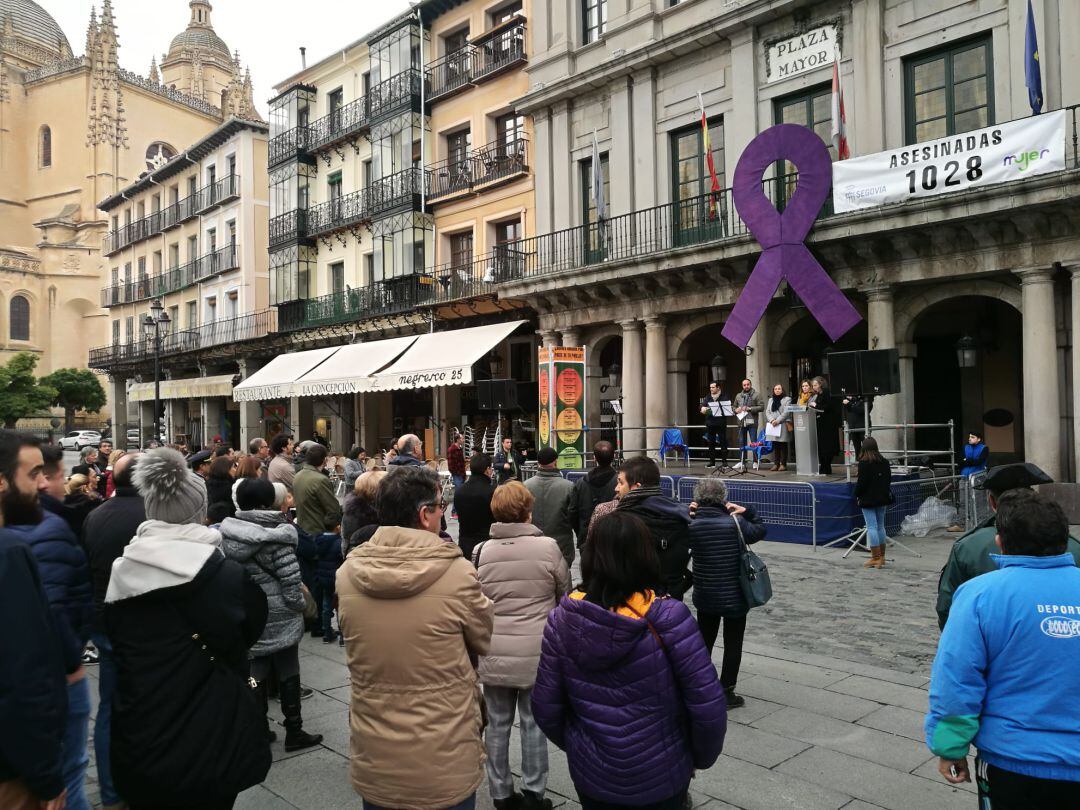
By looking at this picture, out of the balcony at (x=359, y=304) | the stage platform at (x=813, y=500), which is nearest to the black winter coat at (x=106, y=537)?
the stage platform at (x=813, y=500)

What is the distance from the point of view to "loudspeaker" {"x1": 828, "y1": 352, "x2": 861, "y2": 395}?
472 inches

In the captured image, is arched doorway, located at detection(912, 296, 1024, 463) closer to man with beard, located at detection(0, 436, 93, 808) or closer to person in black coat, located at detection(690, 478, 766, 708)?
person in black coat, located at detection(690, 478, 766, 708)

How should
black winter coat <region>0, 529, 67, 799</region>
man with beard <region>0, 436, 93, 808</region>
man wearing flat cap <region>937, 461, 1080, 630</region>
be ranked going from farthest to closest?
man wearing flat cap <region>937, 461, 1080, 630</region> < man with beard <region>0, 436, 93, 808</region> < black winter coat <region>0, 529, 67, 799</region>

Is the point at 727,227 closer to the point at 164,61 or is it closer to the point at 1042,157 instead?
the point at 1042,157

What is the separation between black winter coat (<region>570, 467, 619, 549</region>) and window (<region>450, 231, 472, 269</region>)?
1742 cm

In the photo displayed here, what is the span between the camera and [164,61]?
257 ft

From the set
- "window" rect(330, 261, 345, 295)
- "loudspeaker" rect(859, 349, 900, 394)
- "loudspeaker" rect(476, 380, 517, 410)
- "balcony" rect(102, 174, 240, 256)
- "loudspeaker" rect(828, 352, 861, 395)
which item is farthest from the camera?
"balcony" rect(102, 174, 240, 256)

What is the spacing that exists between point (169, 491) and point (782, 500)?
11.0 meters

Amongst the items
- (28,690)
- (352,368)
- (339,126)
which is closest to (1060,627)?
(28,690)

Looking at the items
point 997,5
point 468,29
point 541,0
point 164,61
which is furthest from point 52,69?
point 997,5

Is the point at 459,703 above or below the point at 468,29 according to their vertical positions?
below

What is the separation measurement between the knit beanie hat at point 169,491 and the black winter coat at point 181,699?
0.34 meters

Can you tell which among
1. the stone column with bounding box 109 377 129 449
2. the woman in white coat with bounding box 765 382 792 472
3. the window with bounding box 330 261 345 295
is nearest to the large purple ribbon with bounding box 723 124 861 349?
the woman in white coat with bounding box 765 382 792 472

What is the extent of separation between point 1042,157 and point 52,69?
7768 cm
